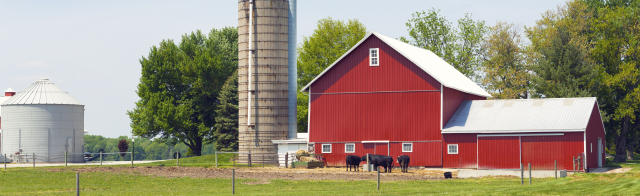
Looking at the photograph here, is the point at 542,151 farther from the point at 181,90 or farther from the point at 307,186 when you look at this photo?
the point at 181,90

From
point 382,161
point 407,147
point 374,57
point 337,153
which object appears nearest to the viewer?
point 382,161

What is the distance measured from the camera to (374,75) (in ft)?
150

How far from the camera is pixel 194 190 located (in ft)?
92.6

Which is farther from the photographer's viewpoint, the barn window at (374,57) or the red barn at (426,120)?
the barn window at (374,57)

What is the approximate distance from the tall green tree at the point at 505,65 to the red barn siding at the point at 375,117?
81.8 feet

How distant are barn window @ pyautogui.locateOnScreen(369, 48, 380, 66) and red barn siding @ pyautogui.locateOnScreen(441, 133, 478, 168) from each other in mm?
6451

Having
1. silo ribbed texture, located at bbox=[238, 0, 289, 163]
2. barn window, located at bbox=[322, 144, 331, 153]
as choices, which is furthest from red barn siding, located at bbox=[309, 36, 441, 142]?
silo ribbed texture, located at bbox=[238, 0, 289, 163]

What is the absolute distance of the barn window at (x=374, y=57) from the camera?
45719 millimetres

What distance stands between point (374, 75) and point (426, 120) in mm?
4489

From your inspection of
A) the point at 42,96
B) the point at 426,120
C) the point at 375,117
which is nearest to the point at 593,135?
the point at 426,120

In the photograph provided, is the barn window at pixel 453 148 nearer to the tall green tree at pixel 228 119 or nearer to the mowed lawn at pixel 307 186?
the mowed lawn at pixel 307 186

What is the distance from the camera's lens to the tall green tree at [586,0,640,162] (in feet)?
192

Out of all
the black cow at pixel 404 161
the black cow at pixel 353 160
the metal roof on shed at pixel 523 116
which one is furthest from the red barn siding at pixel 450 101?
the black cow at pixel 353 160

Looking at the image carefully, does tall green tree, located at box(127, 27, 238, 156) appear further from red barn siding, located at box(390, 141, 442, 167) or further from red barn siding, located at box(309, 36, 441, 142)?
red barn siding, located at box(390, 141, 442, 167)
